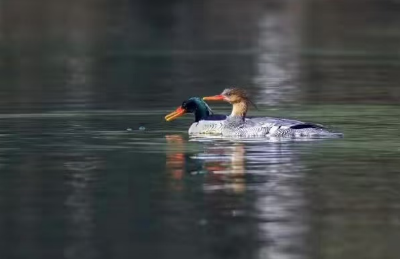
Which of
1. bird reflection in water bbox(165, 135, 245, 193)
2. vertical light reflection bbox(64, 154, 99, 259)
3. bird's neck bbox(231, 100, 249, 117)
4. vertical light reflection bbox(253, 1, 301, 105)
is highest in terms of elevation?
bird's neck bbox(231, 100, 249, 117)

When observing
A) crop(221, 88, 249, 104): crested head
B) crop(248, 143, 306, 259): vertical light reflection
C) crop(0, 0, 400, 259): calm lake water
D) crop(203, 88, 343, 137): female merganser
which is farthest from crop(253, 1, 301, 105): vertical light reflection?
crop(248, 143, 306, 259): vertical light reflection

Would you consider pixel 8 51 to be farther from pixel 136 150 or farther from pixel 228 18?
pixel 136 150

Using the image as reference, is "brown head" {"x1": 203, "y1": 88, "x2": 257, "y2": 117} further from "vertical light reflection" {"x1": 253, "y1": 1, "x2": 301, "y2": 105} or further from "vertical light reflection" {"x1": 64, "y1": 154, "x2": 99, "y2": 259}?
"vertical light reflection" {"x1": 253, "y1": 1, "x2": 301, "y2": 105}

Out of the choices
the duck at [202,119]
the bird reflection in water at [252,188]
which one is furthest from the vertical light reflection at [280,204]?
the duck at [202,119]

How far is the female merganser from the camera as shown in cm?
2303

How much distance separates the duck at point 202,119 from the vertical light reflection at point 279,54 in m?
5.64

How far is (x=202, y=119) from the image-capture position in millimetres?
24531

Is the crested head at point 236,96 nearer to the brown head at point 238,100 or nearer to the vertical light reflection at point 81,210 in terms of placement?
the brown head at point 238,100

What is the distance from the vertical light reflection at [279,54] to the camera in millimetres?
33906

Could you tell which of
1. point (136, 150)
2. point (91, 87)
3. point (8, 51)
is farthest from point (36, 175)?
point (8, 51)

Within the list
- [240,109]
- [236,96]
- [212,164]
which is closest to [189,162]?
[212,164]

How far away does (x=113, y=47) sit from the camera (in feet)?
174

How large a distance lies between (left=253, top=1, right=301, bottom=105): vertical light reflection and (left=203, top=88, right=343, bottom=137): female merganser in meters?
6.21

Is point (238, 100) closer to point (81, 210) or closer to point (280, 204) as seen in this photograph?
point (280, 204)
